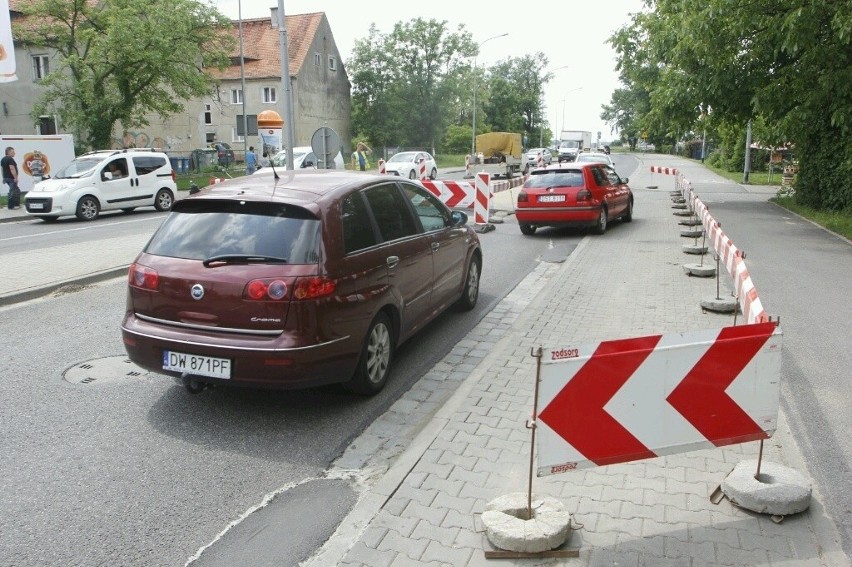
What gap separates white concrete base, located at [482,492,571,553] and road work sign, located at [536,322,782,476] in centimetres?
23

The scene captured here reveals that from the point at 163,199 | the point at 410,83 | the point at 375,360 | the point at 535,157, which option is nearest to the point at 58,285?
the point at 375,360

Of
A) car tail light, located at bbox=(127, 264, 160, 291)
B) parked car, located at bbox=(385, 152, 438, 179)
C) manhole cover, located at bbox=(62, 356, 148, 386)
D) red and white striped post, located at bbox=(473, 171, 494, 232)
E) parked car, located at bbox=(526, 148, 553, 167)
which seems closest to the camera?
car tail light, located at bbox=(127, 264, 160, 291)

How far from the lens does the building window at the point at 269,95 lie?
183 ft

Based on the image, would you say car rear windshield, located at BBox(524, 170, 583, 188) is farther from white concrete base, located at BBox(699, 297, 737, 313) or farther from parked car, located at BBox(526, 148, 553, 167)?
parked car, located at BBox(526, 148, 553, 167)

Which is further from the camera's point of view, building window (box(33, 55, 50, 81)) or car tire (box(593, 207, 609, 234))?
building window (box(33, 55, 50, 81))

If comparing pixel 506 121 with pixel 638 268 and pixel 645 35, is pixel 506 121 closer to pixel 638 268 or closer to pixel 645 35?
pixel 645 35

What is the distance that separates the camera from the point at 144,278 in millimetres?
5301

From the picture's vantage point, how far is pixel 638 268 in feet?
37.3

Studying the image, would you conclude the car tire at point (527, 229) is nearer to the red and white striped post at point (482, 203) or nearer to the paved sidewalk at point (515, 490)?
the red and white striped post at point (482, 203)

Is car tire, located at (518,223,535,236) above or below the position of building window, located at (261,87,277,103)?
below

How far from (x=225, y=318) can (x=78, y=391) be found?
1.71 meters

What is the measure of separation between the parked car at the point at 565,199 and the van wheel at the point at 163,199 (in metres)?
12.1

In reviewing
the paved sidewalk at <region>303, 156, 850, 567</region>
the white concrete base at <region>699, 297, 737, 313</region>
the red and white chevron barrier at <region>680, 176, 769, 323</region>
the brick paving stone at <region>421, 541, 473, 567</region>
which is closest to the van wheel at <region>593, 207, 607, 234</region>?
the red and white chevron barrier at <region>680, 176, 769, 323</region>

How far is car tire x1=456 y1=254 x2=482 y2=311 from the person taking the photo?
27.9ft
